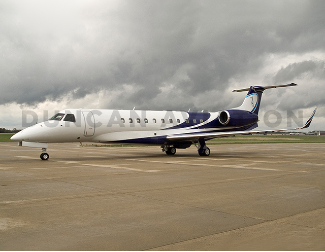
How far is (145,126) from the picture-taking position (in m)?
21.8

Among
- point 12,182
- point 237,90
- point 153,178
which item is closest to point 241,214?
point 153,178

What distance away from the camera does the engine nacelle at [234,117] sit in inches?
993

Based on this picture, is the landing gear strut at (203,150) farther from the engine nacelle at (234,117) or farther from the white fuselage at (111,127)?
the engine nacelle at (234,117)

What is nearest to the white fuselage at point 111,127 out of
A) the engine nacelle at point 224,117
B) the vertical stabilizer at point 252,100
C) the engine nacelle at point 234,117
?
the engine nacelle at point 224,117

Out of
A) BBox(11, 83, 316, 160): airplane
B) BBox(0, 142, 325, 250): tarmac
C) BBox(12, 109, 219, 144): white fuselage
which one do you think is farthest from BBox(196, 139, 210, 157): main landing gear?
BBox(0, 142, 325, 250): tarmac

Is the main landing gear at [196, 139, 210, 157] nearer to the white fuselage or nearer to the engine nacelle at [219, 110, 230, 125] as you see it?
the white fuselage

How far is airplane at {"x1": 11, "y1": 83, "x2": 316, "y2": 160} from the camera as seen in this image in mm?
18156

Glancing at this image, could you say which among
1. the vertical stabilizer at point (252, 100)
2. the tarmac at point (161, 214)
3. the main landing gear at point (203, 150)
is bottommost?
the tarmac at point (161, 214)

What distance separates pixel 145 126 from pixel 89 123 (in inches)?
160

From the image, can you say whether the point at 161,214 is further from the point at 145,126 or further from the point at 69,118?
the point at 145,126

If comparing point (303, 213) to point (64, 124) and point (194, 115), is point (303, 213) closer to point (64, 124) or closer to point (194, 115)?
point (64, 124)

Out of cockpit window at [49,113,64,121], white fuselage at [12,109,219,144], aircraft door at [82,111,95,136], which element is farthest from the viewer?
aircraft door at [82,111,95,136]

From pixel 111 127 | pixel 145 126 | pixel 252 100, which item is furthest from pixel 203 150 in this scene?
pixel 252 100

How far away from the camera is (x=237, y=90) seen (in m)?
28.7
